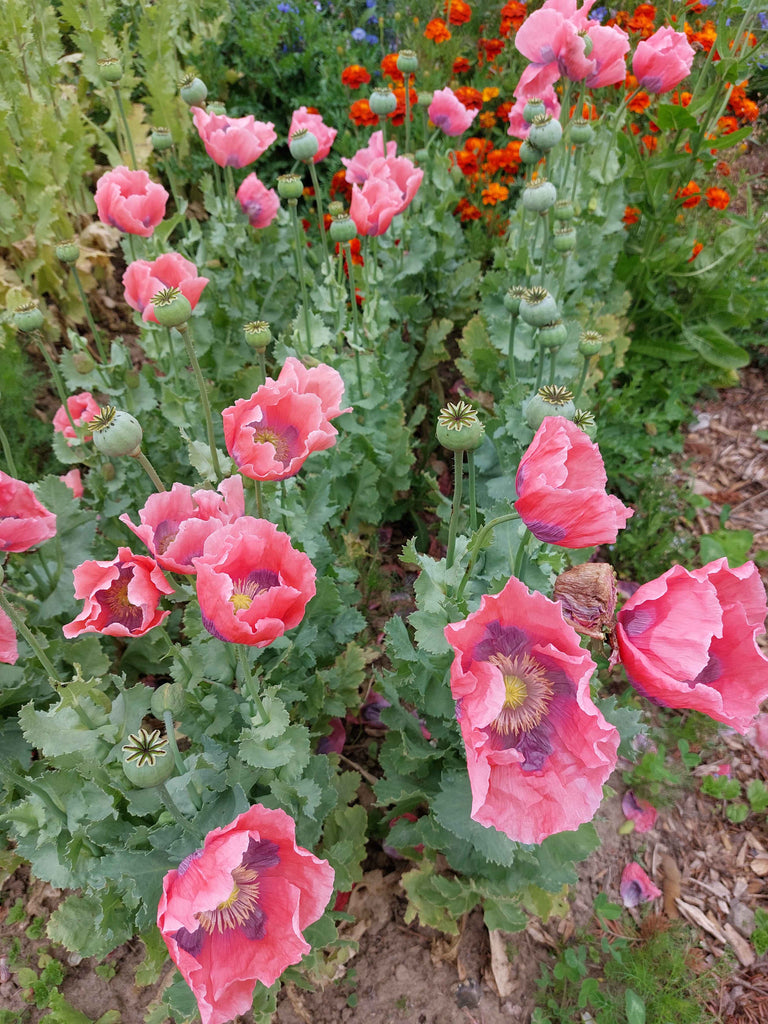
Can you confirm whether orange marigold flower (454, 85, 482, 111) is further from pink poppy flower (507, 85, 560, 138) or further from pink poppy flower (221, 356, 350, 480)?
pink poppy flower (221, 356, 350, 480)

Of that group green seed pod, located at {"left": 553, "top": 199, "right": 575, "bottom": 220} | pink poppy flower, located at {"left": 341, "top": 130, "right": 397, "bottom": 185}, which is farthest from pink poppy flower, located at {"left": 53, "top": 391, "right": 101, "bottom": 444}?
green seed pod, located at {"left": 553, "top": 199, "right": 575, "bottom": 220}

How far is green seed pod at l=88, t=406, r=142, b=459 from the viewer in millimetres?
1302

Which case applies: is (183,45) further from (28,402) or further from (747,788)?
(747,788)

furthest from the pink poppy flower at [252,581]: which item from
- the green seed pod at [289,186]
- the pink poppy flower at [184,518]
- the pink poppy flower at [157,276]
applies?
the green seed pod at [289,186]

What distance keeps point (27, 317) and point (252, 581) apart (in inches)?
41.0

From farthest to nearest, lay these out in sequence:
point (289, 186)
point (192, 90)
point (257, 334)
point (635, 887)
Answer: point (192, 90)
point (635, 887)
point (289, 186)
point (257, 334)

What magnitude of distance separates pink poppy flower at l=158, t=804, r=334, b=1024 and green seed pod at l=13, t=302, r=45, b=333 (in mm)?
1318

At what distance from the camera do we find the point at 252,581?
1.30 meters

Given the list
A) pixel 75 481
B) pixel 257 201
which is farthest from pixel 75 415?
pixel 257 201

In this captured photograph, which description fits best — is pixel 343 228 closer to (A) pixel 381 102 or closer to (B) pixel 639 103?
(A) pixel 381 102

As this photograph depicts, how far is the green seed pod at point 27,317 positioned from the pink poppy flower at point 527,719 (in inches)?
55.2

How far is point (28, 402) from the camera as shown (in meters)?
2.90

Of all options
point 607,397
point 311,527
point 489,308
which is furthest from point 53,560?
point 607,397

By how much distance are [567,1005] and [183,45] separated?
4.87 metres
